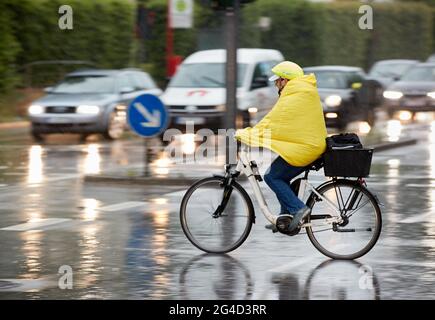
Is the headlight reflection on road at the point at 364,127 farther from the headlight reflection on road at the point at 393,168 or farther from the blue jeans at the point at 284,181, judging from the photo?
the blue jeans at the point at 284,181

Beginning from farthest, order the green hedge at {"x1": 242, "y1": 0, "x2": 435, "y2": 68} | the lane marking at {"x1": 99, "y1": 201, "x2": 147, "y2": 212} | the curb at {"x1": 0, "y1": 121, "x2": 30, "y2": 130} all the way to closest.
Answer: the green hedge at {"x1": 242, "y1": 0, "x2": 435, "y2": 68} < the curb at {"x1": 0, "y1": 121, "x2": 30, "y2": 130} < the lane marking at {"x1": 99, "y1": 201, "x2": 147, "y2": 212}

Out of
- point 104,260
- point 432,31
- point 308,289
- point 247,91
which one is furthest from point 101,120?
point 432,31

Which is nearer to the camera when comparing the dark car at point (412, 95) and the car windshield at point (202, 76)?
the car windshield at point (202, 76)

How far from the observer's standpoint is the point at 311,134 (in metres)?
10.8

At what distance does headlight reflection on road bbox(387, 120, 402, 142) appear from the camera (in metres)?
27.0

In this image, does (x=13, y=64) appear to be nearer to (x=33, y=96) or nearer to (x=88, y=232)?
(x=33, y=96)

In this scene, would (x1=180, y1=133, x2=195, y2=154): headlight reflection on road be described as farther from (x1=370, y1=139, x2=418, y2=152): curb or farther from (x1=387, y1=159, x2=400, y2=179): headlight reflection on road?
(x1=387, y1=159, x2=400, y2=179): headlight reflection on road

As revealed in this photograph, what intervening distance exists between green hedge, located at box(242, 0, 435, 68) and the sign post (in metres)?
27.0

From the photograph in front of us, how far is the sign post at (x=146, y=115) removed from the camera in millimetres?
17953

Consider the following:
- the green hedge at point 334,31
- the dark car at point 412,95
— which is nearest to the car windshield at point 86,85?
the dark car at point 412,95


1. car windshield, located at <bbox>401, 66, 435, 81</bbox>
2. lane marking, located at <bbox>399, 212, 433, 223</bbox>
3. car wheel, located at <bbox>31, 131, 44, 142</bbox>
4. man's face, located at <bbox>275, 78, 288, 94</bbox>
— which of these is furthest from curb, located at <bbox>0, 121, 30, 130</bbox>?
man's face, located at <bbox>275, 78, 288, 94</bbox>

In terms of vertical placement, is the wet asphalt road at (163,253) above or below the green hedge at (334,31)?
below

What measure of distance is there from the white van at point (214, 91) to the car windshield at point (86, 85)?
1740 millimetres
